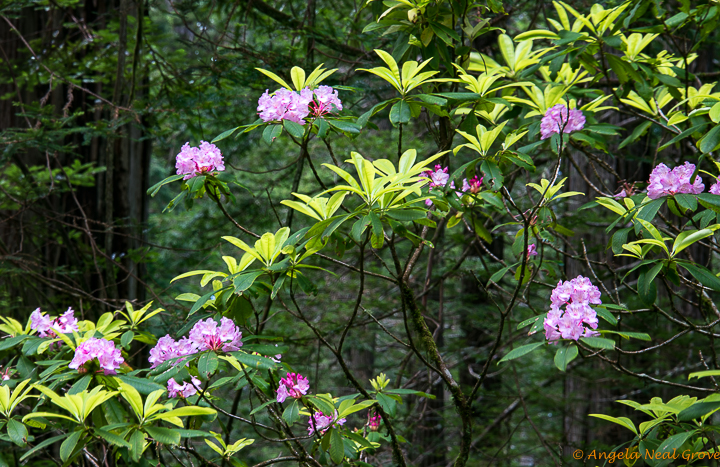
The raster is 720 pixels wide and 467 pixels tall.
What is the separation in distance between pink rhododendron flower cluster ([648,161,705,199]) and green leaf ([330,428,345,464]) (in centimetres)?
129

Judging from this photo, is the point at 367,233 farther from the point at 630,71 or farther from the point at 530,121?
the point at 630,71

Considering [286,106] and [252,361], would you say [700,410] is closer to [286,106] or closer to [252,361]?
[252,361]

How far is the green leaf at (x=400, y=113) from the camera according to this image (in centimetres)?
164

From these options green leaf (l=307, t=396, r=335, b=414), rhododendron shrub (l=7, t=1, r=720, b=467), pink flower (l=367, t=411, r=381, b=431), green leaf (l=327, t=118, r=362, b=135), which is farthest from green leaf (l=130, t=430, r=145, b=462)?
pink flower (l=367, t=411, r=381, b=431)

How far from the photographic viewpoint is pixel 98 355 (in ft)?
5.25

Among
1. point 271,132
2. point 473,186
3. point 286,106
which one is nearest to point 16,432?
point 271,132

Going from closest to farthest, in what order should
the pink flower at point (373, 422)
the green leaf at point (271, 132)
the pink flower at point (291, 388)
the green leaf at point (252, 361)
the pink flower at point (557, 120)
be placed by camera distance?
the green leaf at point (252, 361) < the green leaf at point (271, 132) < the pink flower at point (291, 388) < the pink flower at point (557, 120) < the pink flower at point (373, 422)

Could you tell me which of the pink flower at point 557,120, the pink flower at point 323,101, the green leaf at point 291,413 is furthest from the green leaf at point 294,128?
the pink flower at point 557,120

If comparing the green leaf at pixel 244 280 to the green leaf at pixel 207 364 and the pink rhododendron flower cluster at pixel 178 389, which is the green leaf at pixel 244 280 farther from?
the pink rhododendron flower cluster at pixel 178 389

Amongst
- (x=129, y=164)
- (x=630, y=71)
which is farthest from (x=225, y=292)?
(x=129, y=164)

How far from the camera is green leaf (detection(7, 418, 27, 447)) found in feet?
4.79

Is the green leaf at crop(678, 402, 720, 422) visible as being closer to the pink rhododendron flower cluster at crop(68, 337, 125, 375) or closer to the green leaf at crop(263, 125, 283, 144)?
the green leaf at crop(263, 125, 283, 144)

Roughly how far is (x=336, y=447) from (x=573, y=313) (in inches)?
32.8

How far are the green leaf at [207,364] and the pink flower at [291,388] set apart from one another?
0.94ft
